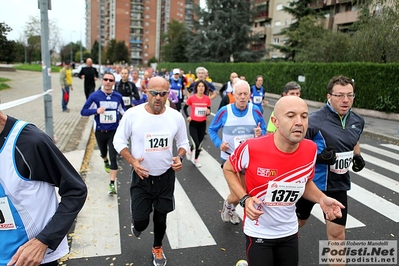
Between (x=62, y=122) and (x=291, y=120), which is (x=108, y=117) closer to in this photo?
(x=291, y=120)

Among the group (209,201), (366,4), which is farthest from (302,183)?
(366,4)

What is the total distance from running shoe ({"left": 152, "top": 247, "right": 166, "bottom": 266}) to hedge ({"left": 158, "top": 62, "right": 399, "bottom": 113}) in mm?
15388

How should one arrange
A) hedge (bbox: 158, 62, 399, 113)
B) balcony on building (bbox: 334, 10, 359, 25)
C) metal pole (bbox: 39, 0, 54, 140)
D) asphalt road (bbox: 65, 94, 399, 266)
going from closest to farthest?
1. asphalt road (bbox: 65, 94, 399, 266)
2. metal pole (bbox: 39, 0, 54, 140)
3. hedge (bbox: 158, 62, 399, 113)
4. balcony on building (bbox: 334, 10, 359, 25)

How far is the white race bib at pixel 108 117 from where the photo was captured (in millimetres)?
6102

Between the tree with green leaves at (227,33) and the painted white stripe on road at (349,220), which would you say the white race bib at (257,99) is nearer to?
the painted white stripe on road at (349,220)

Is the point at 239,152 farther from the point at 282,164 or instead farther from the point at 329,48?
the point at 329,48

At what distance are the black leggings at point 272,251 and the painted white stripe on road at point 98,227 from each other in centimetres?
193

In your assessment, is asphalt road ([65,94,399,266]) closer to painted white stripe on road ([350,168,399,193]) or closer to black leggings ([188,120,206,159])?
painted white stripe on road ([350,168,399,193])

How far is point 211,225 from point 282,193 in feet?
7.45

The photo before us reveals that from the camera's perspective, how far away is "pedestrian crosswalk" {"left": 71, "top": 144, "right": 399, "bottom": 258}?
4.07 meters

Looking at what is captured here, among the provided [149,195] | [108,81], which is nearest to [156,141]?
[149,195]

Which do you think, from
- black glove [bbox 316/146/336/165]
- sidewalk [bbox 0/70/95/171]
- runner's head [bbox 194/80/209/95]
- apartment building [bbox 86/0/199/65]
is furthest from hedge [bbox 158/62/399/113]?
apartment building [bbox 86/0/199/65]

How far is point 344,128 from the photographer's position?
11.0 ft

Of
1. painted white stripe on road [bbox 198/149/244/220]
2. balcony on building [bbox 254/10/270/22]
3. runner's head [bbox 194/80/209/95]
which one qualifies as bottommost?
painted white stripe on road [bbox 198/149/244/220]
